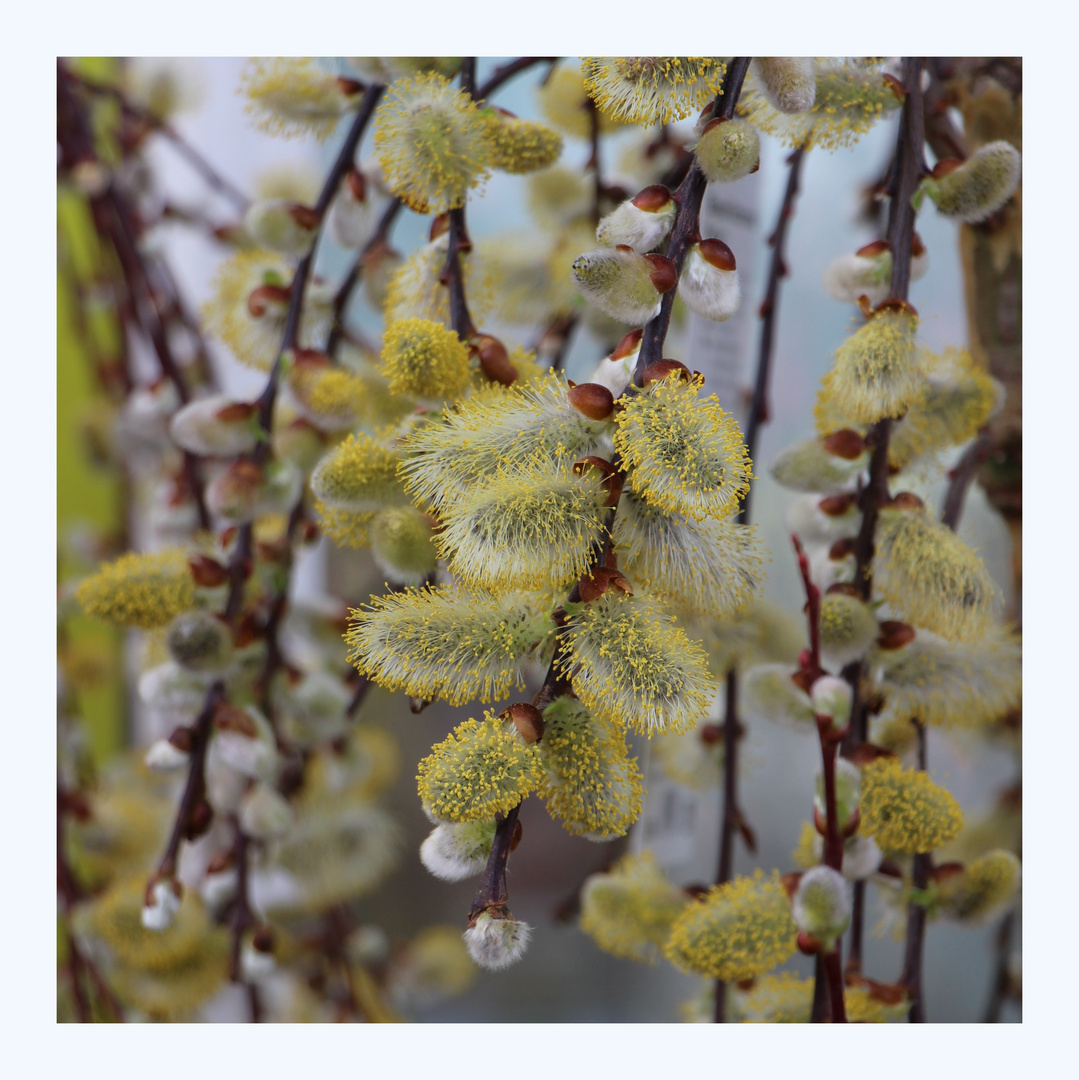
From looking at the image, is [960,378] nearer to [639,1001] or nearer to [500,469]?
[500,469]

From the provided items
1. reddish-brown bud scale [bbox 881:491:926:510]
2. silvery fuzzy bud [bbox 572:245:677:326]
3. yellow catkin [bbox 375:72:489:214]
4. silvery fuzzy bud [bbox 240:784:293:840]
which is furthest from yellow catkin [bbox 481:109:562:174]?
silvery fuzzy bud [bbox 240:784:293:840]

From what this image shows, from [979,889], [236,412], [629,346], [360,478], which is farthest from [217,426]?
[979,889]

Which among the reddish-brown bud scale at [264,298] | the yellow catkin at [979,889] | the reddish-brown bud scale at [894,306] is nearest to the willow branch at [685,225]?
the reddish-brown bud scale at [894,306]

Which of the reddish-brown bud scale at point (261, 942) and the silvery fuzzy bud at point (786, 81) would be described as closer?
the silvery fuzzy bud at point (786, 81)

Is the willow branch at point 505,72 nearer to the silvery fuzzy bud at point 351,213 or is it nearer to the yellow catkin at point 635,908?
the silvery fuzzy bud at point 351,213

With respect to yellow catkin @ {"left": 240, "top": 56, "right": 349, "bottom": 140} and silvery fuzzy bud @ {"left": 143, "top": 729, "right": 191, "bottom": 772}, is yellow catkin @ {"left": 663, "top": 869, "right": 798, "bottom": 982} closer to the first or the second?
silvery fuzzy bud @ {"left": 143, "top": 729, "right": 191, "bottom": 772}

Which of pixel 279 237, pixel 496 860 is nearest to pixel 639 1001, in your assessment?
pixel 496 860
